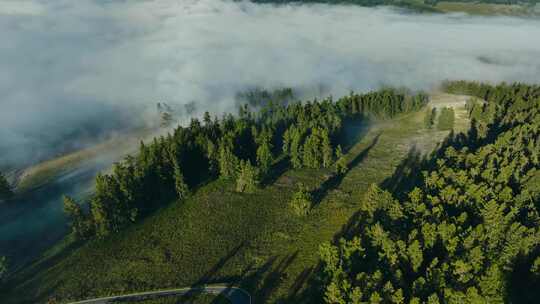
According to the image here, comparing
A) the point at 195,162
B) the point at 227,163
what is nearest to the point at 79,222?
the point at 195,162

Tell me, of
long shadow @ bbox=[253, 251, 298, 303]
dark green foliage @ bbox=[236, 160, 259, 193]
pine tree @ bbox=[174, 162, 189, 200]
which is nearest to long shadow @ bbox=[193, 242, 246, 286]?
long shadow @ bbox=[253, 251, 298, 303]

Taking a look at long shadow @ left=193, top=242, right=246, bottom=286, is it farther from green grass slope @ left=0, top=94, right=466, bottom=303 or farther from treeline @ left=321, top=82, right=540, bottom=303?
treeline @ left=321, top=82, right=540, bottom=303

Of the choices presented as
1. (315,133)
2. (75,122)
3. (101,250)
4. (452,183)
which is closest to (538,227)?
(452,183)

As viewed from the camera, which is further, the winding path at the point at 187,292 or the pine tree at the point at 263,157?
the pine tree at the point at 263,157

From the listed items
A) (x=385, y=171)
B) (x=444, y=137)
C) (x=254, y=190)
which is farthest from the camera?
(x=444, y=137)

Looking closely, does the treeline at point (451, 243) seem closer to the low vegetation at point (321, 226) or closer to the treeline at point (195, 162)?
the low vegetation at point (321, 226)

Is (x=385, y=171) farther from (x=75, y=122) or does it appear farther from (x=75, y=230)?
(x=75, y=122)

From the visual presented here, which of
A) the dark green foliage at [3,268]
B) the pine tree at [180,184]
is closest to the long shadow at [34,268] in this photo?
the dark green foliage at [3,268]
